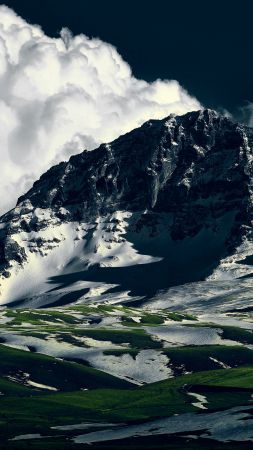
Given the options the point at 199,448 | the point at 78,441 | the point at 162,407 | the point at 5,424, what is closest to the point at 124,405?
the point at 162,407

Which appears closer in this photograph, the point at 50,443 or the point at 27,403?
the point at 50,443

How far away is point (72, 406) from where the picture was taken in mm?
195250

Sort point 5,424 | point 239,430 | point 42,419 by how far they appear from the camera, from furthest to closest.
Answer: point 42,419
point 5,424
point 239,430

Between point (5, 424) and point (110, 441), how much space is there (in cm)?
3184

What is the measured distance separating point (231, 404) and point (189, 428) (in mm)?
41059

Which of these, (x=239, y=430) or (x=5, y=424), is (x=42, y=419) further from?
(x=239, y=430)

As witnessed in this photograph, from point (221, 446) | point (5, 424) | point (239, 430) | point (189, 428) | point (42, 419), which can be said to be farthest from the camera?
point (42, 419)

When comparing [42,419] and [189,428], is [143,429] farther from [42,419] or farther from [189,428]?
[42,419]

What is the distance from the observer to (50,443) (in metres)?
143

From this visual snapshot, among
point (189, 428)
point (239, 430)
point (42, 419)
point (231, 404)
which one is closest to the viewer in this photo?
point (239, 430)

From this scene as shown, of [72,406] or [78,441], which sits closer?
[78,441]

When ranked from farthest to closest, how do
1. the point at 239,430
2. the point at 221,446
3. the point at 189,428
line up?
the point at 189,428 → the point at 239,430 → the point at 221,446

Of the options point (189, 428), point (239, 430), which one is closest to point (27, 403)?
point (189, 428)

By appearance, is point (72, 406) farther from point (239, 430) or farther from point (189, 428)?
point (239, 430)
